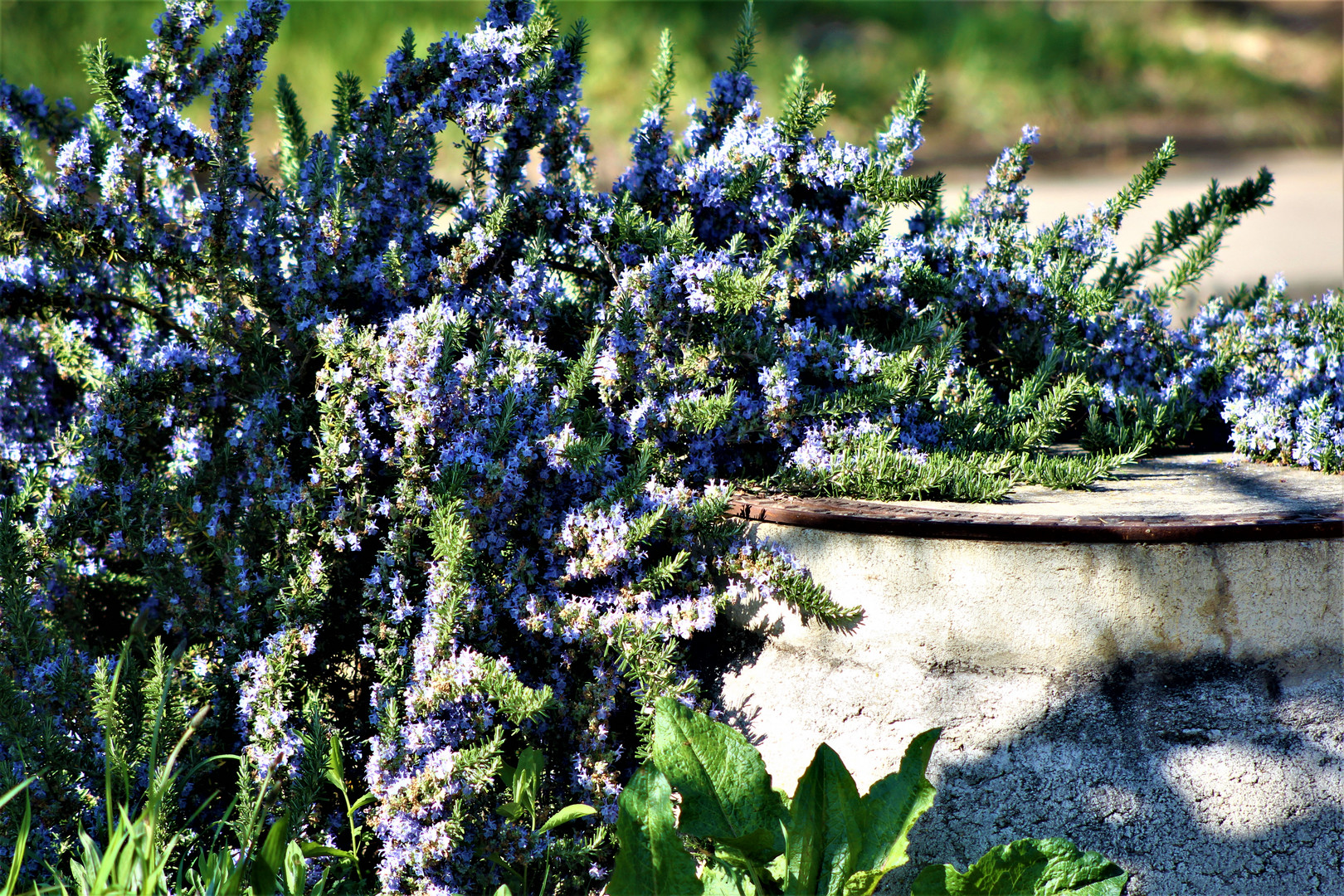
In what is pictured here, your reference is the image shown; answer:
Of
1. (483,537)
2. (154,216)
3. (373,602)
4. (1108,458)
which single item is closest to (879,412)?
(1108,458)

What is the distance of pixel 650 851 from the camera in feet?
5.91

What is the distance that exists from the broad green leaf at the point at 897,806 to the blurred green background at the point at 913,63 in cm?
680

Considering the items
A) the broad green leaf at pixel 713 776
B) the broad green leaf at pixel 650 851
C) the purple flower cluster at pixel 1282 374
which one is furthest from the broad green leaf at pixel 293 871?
the purple flower cluster at pixel 1282 374

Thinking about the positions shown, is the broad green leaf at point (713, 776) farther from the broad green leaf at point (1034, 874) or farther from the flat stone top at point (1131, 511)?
the flat stone top at point (1131, 511)

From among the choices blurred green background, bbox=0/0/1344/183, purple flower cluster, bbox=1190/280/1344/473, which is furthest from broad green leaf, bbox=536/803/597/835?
blurred green background, bbox=0/0/1344/183

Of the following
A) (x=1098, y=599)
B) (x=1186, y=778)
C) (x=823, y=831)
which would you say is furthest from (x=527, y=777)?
(x=1186, y=778)

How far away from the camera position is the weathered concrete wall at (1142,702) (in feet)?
6.43

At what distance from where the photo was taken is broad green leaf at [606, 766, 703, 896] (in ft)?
5.84

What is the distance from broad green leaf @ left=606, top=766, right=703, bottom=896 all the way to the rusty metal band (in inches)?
25.0

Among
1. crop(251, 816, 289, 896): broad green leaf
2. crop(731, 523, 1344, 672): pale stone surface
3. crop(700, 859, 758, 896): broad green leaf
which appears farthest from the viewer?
crop(731, 523, 1344, 672): pale stone surface

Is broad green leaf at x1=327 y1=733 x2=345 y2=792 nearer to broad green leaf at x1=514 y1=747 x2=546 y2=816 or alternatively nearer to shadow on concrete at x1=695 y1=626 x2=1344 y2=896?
broad green leaf at x1=514 y1=747 x2=546 y2=816

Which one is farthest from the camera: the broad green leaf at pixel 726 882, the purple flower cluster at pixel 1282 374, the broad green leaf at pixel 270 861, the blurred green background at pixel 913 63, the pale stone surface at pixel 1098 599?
the blurred green background at pixel 913 63

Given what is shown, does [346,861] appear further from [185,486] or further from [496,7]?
[496,7]

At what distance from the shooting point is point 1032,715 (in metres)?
2.02
